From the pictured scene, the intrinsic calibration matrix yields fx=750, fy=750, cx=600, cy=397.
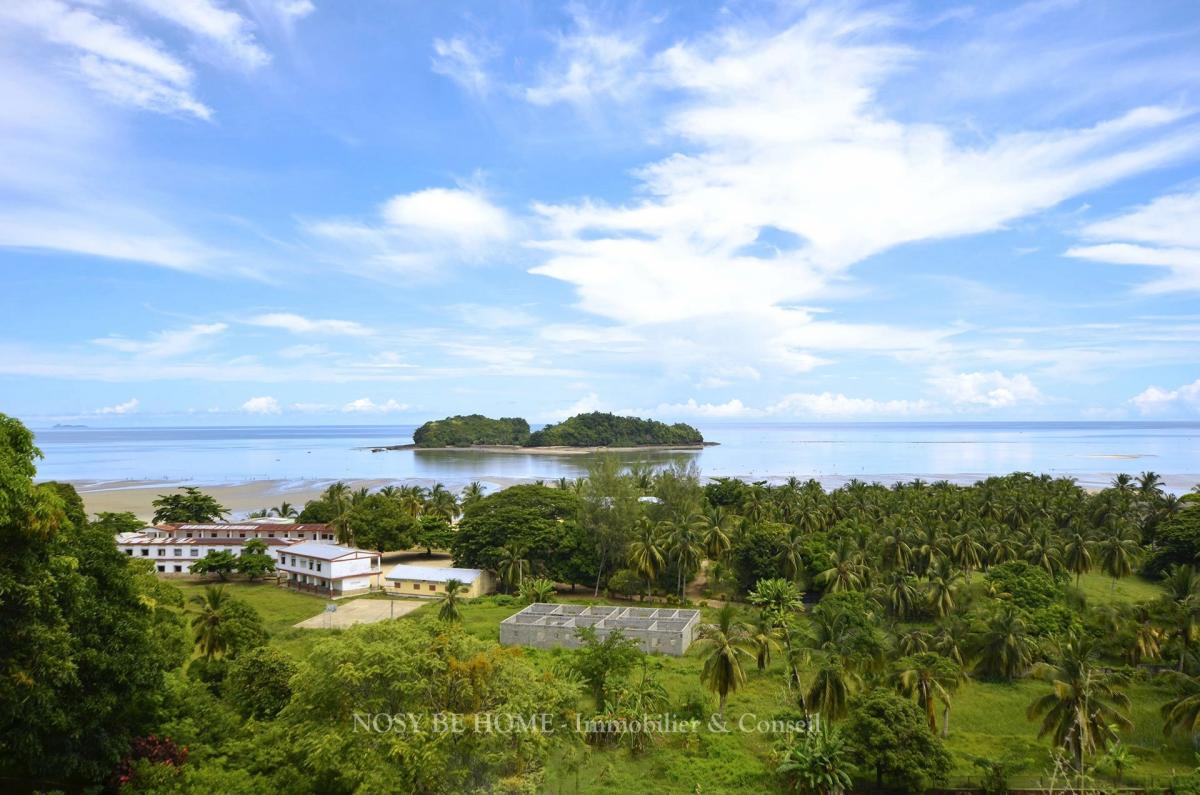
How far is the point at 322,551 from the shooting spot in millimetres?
52031

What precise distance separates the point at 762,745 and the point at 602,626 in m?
13.6

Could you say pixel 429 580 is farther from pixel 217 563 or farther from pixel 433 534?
pixel 217 563

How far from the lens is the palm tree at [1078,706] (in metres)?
22.2

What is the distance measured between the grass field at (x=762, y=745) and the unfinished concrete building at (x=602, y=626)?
3.84 ft

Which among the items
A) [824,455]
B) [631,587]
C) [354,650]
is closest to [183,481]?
[631,587]

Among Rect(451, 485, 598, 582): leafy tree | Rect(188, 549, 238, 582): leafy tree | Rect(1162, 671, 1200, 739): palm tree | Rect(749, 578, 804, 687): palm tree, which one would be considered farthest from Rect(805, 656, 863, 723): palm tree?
Rect(188, 549, 238, 582): leafy tree

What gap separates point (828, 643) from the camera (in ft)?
86.6

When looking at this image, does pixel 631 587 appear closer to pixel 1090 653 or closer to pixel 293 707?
pixel 1090 653

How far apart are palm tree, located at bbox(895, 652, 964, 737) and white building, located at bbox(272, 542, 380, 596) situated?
1445 inches

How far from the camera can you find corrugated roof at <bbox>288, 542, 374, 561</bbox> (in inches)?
2004

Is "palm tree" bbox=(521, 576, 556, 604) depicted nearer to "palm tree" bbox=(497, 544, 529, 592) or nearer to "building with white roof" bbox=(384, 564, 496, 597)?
"palm tree" bbox=(497, 544, 529, 592)

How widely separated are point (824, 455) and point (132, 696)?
176969 mm

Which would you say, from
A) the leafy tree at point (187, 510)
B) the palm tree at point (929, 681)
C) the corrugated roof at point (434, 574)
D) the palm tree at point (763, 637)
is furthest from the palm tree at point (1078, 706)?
the leafy tree at point (187, 510)

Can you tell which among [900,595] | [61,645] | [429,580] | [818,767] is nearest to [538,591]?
[429,580]
